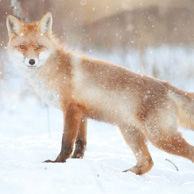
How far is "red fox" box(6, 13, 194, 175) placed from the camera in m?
3.60

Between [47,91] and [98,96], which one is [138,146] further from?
[47,91]

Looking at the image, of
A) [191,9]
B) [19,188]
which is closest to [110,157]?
[19,188]

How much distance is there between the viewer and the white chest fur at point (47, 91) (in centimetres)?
381

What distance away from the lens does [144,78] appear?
399 cm

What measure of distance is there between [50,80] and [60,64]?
28 cm

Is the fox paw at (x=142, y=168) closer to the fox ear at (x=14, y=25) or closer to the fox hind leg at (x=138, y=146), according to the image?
the fox hind leg at (x=138, y=146)

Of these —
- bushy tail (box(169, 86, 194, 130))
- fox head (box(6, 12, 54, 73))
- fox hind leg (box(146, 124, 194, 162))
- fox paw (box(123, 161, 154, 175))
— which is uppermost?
fox head (box(6, 12, 54, 73))

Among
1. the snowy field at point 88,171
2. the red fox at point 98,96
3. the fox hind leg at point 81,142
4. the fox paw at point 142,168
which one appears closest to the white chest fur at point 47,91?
the red fox at point 98,96

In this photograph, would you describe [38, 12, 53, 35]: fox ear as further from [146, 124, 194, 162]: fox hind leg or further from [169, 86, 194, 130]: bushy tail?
[146, 124, 194, 162]: fox hind leg

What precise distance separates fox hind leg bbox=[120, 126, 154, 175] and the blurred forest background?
558 centimetres

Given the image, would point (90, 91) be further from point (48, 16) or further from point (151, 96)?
point (48, 16)

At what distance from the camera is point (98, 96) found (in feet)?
12.8

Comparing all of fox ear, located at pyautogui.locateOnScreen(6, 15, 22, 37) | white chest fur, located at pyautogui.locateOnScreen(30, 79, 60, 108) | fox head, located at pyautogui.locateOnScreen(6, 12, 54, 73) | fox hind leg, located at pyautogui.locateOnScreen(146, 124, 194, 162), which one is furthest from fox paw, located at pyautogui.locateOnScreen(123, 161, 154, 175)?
fox ear, located at pyautogui.locateOnScreen(6, 15, 22, 37)

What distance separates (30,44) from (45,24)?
46 cm
